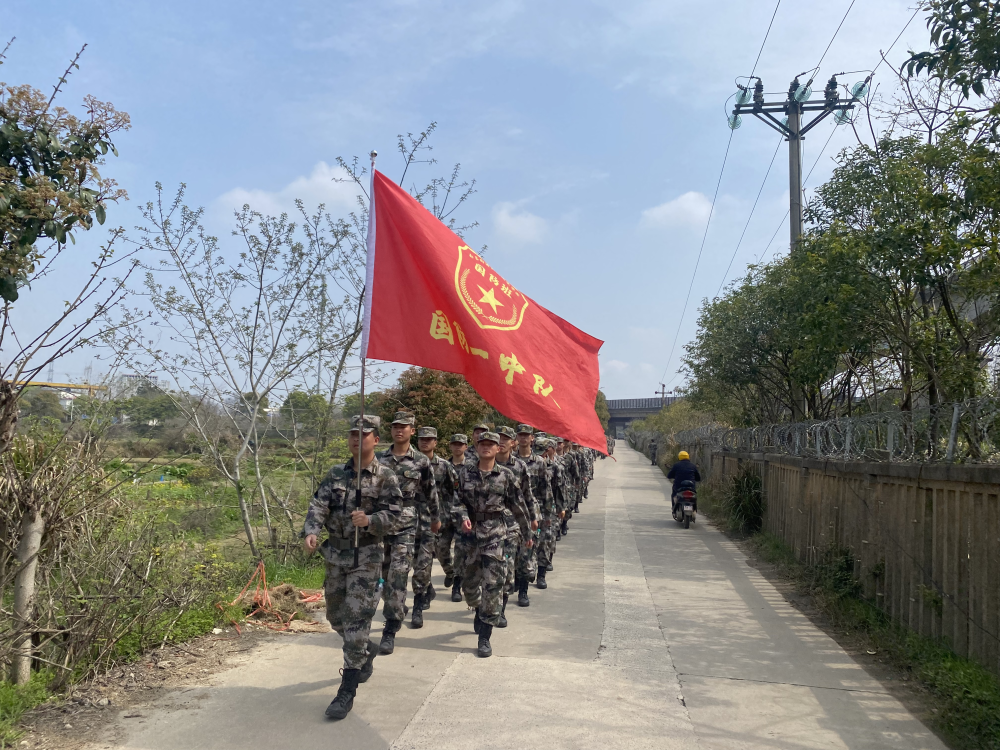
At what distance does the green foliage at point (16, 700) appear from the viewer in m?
4.25

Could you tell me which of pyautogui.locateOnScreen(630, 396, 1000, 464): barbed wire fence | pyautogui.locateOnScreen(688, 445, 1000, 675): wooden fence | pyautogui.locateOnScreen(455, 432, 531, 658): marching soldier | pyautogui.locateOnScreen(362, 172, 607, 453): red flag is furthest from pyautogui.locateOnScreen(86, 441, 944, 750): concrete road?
pyautogui.locateOnScreen(630, 396, 1000, 464): barbed wire fence

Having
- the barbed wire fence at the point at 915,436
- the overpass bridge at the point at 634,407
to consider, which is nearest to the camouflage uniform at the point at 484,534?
the barbed wire fence at the point at 915,436

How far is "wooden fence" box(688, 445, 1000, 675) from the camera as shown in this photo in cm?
548

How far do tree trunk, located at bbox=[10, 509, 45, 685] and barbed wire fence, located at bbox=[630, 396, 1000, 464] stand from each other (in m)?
6.41

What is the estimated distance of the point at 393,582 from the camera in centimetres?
598

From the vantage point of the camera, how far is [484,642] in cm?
646

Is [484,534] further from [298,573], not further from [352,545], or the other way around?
[298,573]

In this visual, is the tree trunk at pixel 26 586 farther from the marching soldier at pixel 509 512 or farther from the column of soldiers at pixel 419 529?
the marching soldier at pixel 509 512

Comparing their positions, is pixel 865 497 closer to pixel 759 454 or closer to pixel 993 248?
pixel 993 248

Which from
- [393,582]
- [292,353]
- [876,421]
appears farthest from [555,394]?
[292,353]

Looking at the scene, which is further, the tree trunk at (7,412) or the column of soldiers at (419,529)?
the column of soldiers at (419,529)

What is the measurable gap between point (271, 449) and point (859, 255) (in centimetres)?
779

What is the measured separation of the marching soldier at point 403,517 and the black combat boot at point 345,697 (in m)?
0.82

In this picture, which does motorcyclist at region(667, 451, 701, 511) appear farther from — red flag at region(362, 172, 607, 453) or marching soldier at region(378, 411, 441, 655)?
red flag at region(362, 172, 607, 453)
